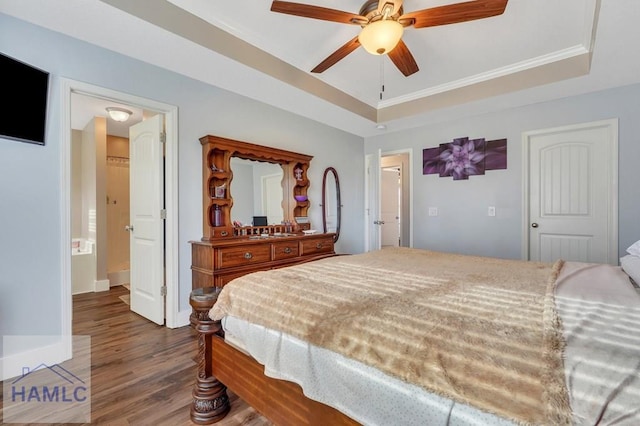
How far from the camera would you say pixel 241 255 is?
274cm

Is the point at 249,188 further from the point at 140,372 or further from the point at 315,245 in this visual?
the point at 140,372

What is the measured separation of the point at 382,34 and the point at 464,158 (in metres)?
2.54

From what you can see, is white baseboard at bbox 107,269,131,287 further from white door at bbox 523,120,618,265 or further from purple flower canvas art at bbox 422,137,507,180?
white door at bbox 523,120,618,265

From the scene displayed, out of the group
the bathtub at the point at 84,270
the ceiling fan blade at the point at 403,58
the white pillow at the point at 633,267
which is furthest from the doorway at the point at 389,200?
the bathtub at the point at 84,270

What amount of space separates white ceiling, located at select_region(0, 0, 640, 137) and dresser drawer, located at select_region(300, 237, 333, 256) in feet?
5.39

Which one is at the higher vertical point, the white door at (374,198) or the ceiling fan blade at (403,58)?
the ceiling fan blade at (403,58)

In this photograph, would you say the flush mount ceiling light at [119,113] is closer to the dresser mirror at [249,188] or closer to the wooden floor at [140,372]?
the dresser mirror at [249,188]

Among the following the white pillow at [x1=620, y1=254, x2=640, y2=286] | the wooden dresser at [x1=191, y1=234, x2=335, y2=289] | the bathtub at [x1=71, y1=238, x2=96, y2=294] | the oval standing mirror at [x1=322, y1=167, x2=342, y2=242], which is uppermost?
the oval standing mirror at [x1=322, y1=167, x2=342, y2=242]

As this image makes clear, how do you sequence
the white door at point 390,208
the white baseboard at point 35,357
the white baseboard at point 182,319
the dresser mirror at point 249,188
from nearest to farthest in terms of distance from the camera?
the white baseboard at point 35,357 → the white baseboard at point 182,319 → the dresser mirror at point 249,188 → the white door at point 390,208

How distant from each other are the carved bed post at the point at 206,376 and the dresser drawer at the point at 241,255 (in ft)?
3.54

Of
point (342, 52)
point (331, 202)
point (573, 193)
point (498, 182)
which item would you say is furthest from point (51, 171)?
point (573, 193)

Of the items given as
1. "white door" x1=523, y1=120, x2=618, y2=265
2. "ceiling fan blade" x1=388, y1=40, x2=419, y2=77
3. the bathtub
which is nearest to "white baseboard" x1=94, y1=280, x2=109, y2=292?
the bathtub

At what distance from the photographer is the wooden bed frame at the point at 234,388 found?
108cm

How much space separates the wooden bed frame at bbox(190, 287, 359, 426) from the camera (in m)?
1.08
